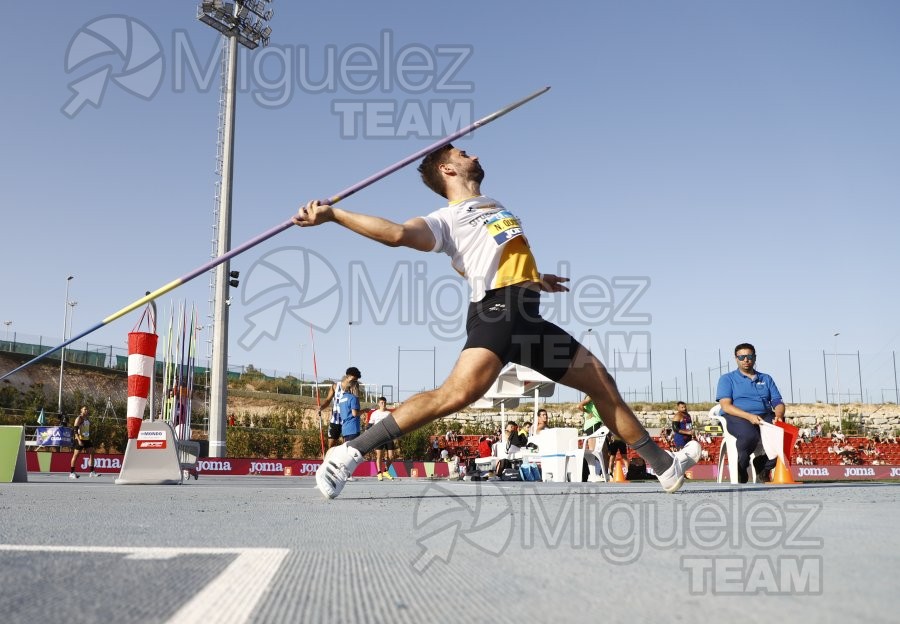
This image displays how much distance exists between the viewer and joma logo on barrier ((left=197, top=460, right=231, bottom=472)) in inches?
674

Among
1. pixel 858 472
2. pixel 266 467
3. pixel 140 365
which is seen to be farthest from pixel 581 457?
pixel 858 472

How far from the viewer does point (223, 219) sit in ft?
67.5

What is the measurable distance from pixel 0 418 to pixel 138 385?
3150 cm

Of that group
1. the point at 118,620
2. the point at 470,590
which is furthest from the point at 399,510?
the point at 118,620

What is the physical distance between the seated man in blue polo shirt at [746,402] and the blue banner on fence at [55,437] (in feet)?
76.1

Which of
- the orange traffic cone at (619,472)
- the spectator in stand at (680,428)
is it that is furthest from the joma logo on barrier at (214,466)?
the spectator in stand at (680,428)

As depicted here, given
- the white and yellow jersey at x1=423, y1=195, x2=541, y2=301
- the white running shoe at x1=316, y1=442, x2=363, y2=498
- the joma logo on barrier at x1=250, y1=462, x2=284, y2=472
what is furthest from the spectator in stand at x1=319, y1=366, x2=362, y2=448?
the joma logo on barrier at x1=250, y1=462, x2=284, y2=472

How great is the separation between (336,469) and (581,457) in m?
7.39

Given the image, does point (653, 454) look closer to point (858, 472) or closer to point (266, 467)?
point (266, 467)

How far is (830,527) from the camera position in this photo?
8.05 feet

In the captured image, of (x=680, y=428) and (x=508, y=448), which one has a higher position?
(x=680, y=428)

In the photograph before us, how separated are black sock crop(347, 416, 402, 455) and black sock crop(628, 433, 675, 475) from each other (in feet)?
4.75

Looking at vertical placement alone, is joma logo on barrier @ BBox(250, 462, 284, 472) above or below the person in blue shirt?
below

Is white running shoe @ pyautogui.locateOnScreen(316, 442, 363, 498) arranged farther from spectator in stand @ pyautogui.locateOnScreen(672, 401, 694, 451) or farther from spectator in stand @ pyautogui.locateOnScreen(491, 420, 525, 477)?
spectator in stand @ pyautogui.locateOnScreen(491, 420, 525, 477)
